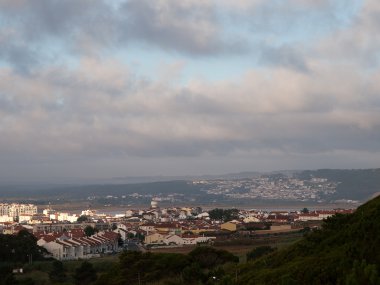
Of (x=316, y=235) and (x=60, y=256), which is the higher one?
(x=316, y=235)

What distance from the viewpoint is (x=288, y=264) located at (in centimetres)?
2038

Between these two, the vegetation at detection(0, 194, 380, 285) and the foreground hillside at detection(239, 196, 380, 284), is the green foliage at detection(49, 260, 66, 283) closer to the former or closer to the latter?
the vegetation at detection(0, 194, 380, 285)

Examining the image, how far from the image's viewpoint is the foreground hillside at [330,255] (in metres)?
16.7

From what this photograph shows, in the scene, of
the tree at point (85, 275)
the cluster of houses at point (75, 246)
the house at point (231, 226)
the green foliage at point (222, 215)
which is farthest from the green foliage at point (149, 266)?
the green foliage at point (222, 215)

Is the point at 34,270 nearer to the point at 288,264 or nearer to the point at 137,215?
the point at 288,264

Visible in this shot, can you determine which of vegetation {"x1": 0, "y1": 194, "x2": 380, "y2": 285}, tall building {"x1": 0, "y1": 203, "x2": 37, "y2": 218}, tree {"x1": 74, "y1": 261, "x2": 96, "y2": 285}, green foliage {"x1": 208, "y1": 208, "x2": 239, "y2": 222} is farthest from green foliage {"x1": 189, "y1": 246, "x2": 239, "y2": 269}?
tall building {"x1": 0, "y1": 203, "x2": 37, "y2": 218}

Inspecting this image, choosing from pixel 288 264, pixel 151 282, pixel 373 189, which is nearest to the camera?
pixel 288 264

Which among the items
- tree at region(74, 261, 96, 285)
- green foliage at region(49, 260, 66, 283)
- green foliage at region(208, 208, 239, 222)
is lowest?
green foliage at region(208, 208, 239, 222)

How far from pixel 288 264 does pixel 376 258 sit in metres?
4.07

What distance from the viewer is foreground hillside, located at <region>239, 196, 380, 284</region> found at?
16656 mm

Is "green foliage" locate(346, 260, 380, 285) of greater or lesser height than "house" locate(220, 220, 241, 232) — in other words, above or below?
above

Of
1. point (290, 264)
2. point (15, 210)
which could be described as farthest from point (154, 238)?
point (15, 210)

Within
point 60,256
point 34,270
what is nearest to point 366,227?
point 34,270

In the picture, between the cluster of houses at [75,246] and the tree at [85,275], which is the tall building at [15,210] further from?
the tree at [85,275]
